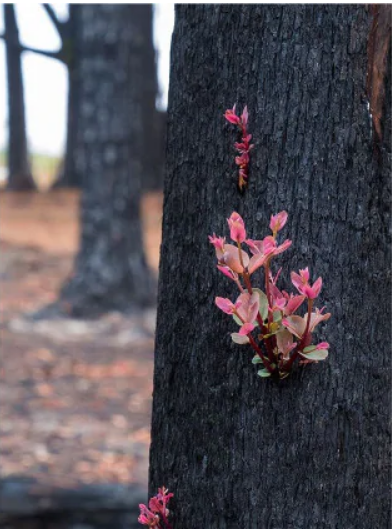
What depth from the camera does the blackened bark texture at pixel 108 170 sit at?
7.86 m

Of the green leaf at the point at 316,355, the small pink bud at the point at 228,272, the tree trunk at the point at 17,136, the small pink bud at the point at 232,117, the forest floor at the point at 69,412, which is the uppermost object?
the small pink bud at the point at 232,117

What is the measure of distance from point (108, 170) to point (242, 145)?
6284mm

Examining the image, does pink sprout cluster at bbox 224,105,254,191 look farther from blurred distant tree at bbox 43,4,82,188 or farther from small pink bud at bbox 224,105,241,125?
blurred distant tree at bbox 43,4,82,188

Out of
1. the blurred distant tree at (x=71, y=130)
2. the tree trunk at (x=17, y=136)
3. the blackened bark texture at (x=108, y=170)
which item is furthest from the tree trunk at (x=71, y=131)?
the blackened bark texture at (x=108, y=170)

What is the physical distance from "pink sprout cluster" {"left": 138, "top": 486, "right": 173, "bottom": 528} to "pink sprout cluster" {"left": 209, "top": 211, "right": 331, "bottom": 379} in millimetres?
362

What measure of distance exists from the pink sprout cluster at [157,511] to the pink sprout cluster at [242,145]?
68 centimetres

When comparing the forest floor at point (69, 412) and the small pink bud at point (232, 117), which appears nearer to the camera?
the small pink bud at point (232, 117)

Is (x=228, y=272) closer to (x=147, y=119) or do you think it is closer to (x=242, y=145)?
(x=242, y=145)

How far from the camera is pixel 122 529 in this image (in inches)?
170

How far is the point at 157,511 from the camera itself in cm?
178

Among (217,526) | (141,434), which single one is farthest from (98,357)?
(217,526)

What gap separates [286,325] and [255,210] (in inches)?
11.4

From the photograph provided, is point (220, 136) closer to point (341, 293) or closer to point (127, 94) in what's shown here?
point (341, 293)

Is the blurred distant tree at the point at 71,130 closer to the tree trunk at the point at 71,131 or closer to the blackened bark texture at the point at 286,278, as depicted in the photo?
the tree trunk at the point at 71,131
